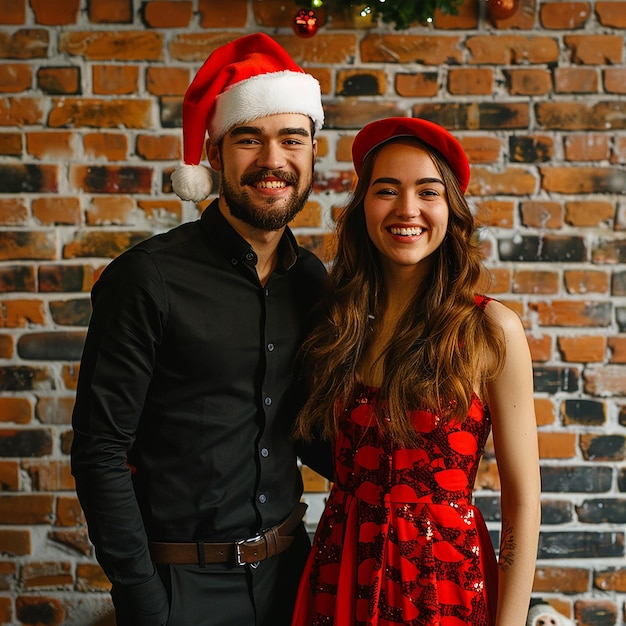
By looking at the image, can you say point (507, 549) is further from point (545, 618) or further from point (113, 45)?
point (113, 45)

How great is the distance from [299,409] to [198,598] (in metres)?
0.42

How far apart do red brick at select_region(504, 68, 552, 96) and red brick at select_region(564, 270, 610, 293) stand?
0.50m

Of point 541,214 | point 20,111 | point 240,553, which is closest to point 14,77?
point 20,111

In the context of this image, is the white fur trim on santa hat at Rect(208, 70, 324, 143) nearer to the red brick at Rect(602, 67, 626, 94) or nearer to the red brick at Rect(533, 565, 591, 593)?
the red brick at Rect(602, 67, 626, 94)

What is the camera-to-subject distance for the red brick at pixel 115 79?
184 cm

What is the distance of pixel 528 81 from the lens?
1870 mm

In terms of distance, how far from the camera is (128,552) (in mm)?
1240

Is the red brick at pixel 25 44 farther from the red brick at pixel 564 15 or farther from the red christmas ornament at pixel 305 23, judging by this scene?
the red brick at pixel 564 15

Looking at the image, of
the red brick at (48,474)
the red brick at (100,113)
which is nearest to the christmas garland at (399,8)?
the red brick at (100,113)

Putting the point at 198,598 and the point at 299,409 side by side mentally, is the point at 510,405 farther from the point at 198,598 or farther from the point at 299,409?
the point at 198,598

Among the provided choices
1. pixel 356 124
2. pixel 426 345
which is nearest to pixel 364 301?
pixel 426 345

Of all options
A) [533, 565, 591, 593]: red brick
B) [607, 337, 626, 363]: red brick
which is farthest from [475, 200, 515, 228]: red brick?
[533, 565, 591, 593]: red brick

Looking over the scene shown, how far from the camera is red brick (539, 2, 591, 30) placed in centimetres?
185

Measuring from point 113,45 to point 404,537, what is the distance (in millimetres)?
1437
